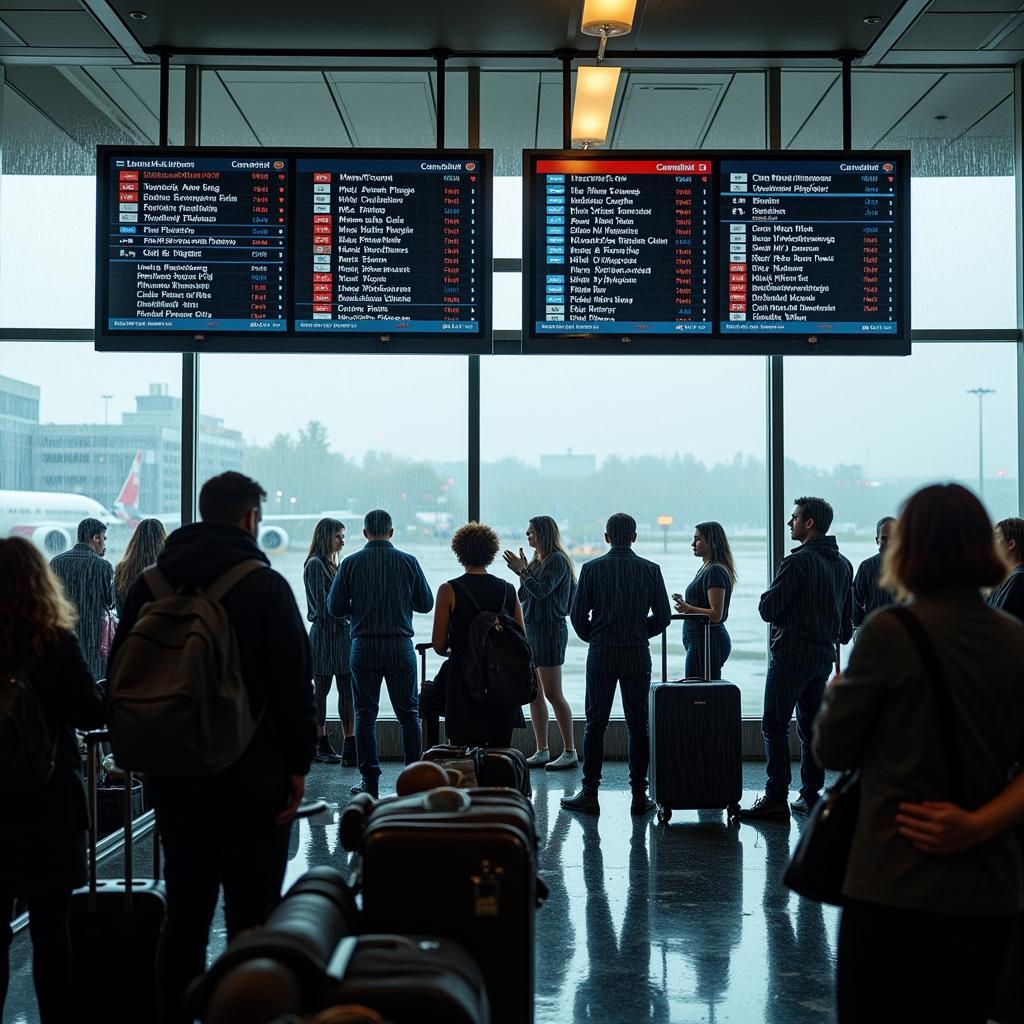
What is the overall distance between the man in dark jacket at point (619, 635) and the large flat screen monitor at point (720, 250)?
3.83ft

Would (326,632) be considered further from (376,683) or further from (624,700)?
(624,700)

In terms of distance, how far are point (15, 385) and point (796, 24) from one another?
15.4ft

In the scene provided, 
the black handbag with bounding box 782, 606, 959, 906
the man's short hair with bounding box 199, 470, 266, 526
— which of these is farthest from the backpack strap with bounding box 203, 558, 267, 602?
the black handbag with bounding box 782, 606, 959, 906

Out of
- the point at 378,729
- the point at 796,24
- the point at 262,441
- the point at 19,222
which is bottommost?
the point at 378,729

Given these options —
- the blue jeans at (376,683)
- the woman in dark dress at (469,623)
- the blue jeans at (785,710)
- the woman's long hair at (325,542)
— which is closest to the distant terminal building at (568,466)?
the woman's long hair at (325,542)

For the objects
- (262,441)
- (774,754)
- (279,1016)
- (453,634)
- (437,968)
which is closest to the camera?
(279,1016)

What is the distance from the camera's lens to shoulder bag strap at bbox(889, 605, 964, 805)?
1.81 metres

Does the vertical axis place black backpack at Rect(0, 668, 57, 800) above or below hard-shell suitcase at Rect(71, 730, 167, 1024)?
above

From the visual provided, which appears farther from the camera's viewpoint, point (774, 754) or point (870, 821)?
point (774, 754)

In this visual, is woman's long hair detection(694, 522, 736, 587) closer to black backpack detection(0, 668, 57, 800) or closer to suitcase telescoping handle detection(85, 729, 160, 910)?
suitcase telescoping handle detection(85, 729, 160, 910)

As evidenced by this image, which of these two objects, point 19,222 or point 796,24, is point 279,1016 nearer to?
point 796,24

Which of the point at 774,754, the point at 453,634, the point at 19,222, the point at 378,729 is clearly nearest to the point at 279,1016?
the point at 453,634

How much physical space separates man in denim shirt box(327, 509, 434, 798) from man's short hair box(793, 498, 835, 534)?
1.90 metres

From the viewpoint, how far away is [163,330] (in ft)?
15.5
